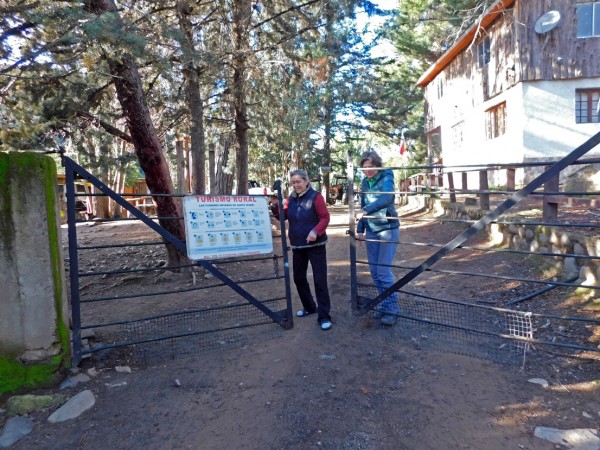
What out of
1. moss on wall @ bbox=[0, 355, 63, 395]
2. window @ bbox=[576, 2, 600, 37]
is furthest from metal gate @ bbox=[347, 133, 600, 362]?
window @ bbox=[576, 2, 600, 37]

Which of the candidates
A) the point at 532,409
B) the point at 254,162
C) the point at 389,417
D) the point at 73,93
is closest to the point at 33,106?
the point at 73,93

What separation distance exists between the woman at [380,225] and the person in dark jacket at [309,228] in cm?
49

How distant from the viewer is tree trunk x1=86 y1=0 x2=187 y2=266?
21.1 feet

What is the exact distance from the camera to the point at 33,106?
755 cm

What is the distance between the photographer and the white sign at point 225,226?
417cm

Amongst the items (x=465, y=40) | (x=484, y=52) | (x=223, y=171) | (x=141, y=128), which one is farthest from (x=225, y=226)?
(x=465, y=40)

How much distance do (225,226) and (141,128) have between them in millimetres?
3386

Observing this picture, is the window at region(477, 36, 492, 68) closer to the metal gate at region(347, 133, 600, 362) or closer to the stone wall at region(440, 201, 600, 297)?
the stone wall at region(440, 201, 600, 297)

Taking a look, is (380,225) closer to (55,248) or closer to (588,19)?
(55,248)

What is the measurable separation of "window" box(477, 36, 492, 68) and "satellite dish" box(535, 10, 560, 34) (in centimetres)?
280

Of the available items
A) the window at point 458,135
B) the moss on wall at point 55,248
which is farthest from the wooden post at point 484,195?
the window at point 458,135

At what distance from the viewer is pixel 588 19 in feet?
46.4

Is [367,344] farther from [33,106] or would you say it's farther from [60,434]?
[33,106]

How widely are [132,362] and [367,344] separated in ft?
7.38
